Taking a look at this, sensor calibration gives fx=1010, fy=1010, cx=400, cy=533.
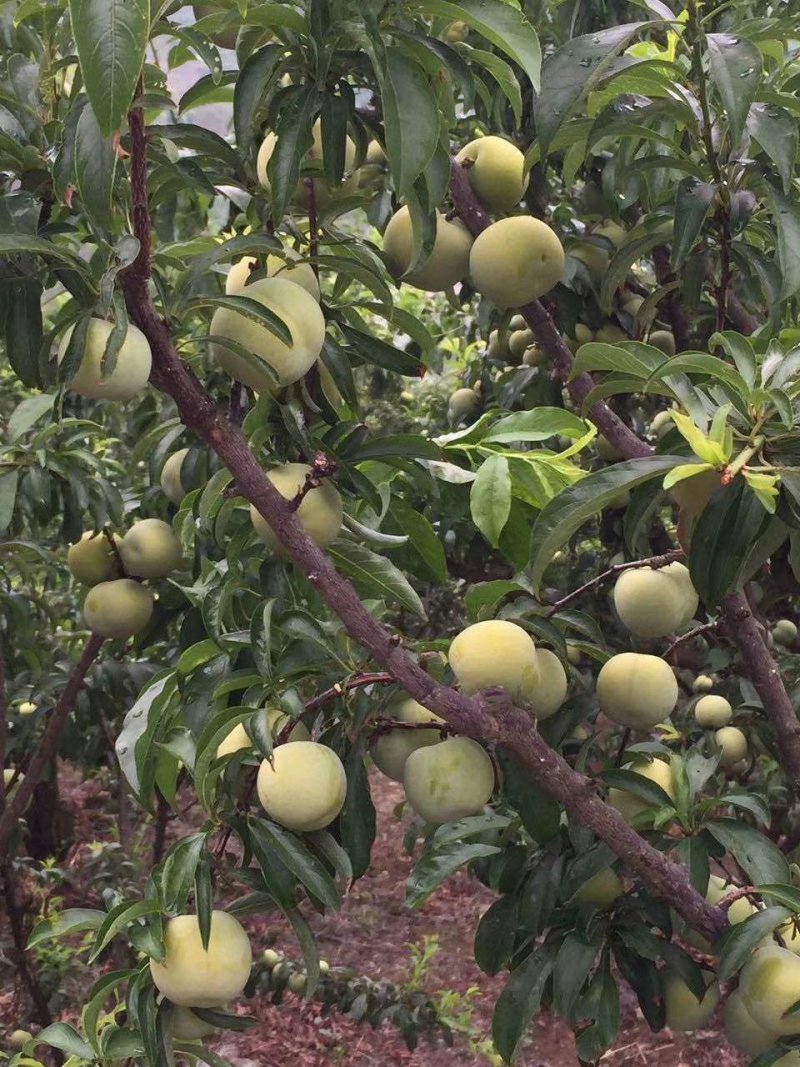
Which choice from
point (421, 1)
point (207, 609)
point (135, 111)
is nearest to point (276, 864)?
point (207, 609)

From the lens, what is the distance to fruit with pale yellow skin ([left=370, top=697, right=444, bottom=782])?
1.34 metres

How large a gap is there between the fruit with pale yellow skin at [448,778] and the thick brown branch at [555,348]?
1.81ft

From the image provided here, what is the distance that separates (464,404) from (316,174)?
1721mm

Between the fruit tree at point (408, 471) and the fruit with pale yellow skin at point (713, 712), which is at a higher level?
the fruit tree at point (408, 471)

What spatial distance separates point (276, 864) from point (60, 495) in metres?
1.25

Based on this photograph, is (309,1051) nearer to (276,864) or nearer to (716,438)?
(276,864)

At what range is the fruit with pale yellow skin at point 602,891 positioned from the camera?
4.90 feet

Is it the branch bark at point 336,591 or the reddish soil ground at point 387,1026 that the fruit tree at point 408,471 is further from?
the reddish soil ground at point 387,1026

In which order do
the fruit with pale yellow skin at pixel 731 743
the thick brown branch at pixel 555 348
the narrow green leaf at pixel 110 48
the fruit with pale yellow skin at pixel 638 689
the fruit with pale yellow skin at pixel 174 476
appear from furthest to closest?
the fruit with pale yellow skin at pixel 731 743, the fruit with pale yellow skin at pixel 174 476, the thick brown branch at pixel 555 348, the fruit with pale yellow skin at pixel 638 689, the narrow green leaf at pixel 110 48

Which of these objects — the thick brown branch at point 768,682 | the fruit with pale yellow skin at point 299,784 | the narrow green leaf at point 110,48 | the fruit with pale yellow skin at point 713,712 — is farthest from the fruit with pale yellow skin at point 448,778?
the fruit with pale yellow skin at point 713,712

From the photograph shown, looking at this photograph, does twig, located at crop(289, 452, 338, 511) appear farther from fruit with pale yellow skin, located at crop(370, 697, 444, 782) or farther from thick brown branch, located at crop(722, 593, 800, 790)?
thick brown branch, located at crop(722, 593, 800, 790)

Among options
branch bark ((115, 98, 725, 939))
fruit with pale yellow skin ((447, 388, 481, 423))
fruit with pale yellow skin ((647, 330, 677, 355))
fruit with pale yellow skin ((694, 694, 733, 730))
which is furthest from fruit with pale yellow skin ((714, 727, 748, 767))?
fruit with pale yellow skin ((447, 388, 481, 423))

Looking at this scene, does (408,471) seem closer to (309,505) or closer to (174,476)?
(309,505)

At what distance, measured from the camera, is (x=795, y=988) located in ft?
4.05
